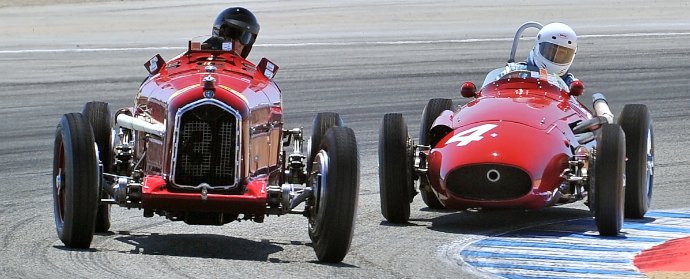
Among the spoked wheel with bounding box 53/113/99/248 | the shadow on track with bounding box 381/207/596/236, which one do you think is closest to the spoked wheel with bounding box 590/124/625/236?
the shadow on track with bounding box 381/207/596/236

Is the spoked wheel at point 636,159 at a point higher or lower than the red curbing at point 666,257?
higher

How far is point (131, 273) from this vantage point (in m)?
9.25

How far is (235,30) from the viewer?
12.0 metres

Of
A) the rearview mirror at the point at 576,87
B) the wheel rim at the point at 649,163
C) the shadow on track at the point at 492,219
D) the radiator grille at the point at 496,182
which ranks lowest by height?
the shadow on track at the point at 492,219

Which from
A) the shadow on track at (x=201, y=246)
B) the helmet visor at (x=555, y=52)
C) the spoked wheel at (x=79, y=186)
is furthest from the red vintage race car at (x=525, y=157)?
the spoked wheel at (x=79, y=186)

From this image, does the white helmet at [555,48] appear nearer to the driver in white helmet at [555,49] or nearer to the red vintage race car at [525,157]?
the driver in white helmet at [555,49]

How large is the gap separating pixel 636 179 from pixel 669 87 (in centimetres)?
953

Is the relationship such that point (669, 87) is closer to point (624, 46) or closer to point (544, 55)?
point (624, 46)

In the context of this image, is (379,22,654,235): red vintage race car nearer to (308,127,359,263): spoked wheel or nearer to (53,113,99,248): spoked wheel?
(308,127,359,263): spoked wheel

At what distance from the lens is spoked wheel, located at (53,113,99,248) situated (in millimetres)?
9828

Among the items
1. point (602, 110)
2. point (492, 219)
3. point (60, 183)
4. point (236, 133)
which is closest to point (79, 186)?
point (60, 183)

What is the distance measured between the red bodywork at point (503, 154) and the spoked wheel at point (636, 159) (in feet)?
1.52

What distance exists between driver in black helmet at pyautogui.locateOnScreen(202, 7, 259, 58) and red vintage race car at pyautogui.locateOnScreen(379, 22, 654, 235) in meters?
1.23

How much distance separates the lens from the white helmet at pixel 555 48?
13.9 metres
